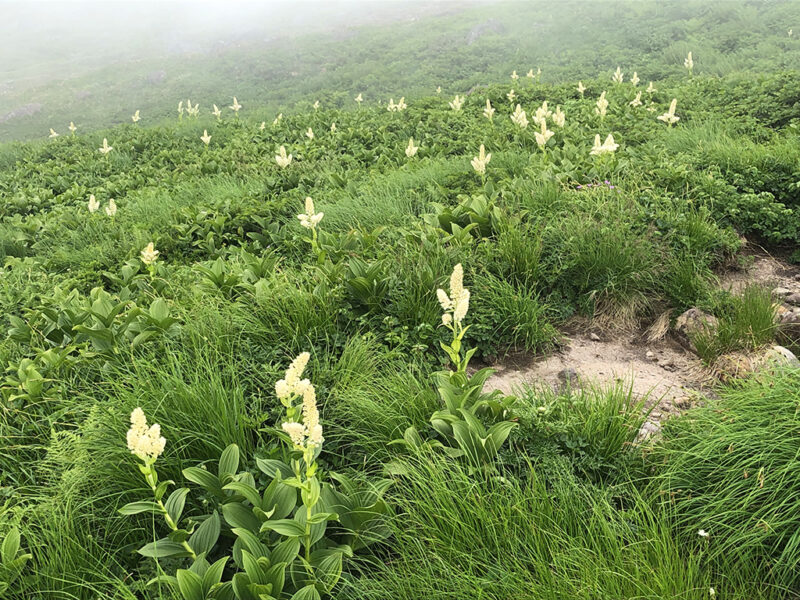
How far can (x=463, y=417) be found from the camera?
9.57ft

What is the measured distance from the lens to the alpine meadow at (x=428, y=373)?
7.30 ft

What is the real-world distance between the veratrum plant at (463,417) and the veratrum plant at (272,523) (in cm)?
45

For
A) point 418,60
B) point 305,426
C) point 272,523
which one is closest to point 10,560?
point 272,523

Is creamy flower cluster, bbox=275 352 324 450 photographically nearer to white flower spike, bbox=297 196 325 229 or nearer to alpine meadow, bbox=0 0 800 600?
alpine meadow, bbox=0 0 800 600

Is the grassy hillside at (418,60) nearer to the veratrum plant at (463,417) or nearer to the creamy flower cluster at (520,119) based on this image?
the creamy flower cluster at (520,119)

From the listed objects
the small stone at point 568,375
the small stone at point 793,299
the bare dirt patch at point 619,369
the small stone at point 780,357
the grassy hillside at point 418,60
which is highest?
the grassy hillside at point 418,60

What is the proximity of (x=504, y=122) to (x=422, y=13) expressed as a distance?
1885 inches

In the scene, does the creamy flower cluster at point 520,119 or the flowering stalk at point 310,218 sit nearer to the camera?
the flowering stalk at point 310,218

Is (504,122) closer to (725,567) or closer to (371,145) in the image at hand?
(371,145)

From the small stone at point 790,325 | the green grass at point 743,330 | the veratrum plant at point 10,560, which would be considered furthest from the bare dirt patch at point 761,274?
the veratrum plant at point 10,560

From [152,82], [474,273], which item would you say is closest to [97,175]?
[474,273]

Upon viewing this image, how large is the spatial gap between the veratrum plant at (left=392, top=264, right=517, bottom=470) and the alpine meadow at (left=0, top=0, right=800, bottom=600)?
2 cm

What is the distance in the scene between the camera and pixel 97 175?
11.3 m

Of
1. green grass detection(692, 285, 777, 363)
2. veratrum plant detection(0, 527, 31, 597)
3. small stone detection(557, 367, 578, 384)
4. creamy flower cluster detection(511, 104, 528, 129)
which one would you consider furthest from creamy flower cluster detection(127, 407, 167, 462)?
creamy flower cluster detection(511, 104, 528, 129)
